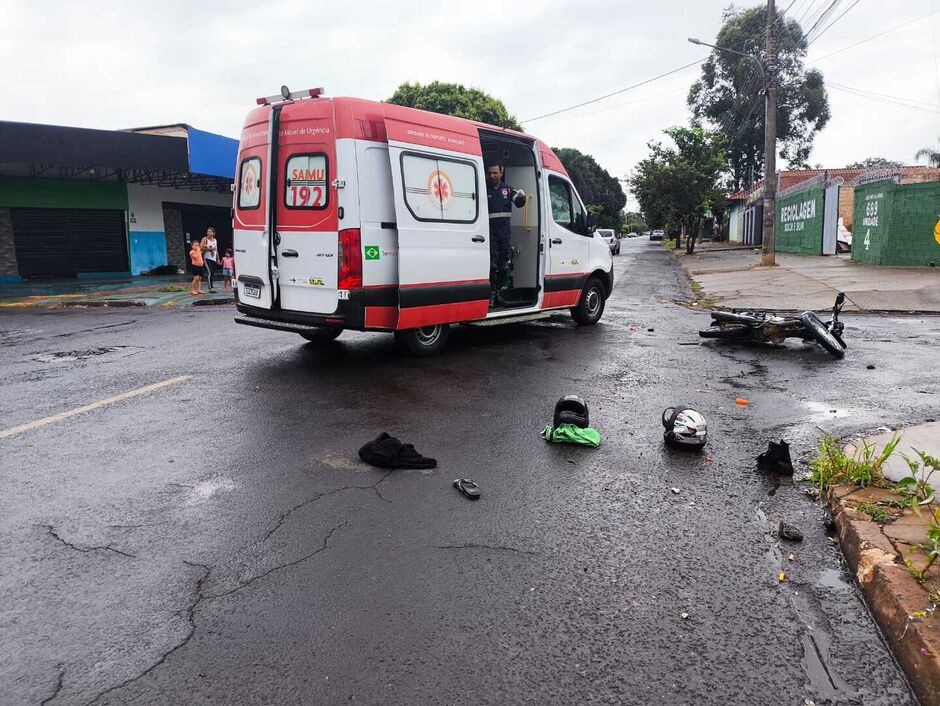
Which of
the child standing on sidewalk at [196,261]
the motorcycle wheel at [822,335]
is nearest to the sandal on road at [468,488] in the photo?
the motorcycle wheel at [822,335]

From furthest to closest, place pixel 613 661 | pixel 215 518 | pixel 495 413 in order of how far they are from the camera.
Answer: pixel 495 413 → pixel 215 518 → pixel 613 661

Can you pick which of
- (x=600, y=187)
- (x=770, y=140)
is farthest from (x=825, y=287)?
Answer: (x=600, y=187)

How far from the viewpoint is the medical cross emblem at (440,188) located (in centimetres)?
720

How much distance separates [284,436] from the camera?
16.1 feet

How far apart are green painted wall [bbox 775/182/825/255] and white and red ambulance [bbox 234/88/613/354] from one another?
74.3 ft

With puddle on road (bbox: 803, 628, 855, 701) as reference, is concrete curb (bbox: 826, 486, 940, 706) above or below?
above

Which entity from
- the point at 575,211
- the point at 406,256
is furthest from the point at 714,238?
the point at 406,256

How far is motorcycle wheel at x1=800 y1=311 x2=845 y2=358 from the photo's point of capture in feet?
25.2

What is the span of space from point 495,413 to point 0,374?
17.5ft

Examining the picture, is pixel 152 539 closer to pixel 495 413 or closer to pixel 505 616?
pixel 505 616

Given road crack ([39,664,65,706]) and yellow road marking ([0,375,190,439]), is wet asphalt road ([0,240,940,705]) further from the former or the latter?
yellow road marking ([0,375,190,439])

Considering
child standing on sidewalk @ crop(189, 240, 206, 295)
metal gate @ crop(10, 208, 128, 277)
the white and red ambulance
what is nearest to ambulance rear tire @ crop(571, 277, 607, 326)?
the white and red ambulance

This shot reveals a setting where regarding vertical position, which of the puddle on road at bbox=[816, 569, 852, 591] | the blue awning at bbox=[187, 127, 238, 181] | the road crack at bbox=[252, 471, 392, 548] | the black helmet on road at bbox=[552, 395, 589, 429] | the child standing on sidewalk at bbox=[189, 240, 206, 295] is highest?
the blue awning at bbox=[187, 127, 238, 181]

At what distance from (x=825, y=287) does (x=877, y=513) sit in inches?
508
